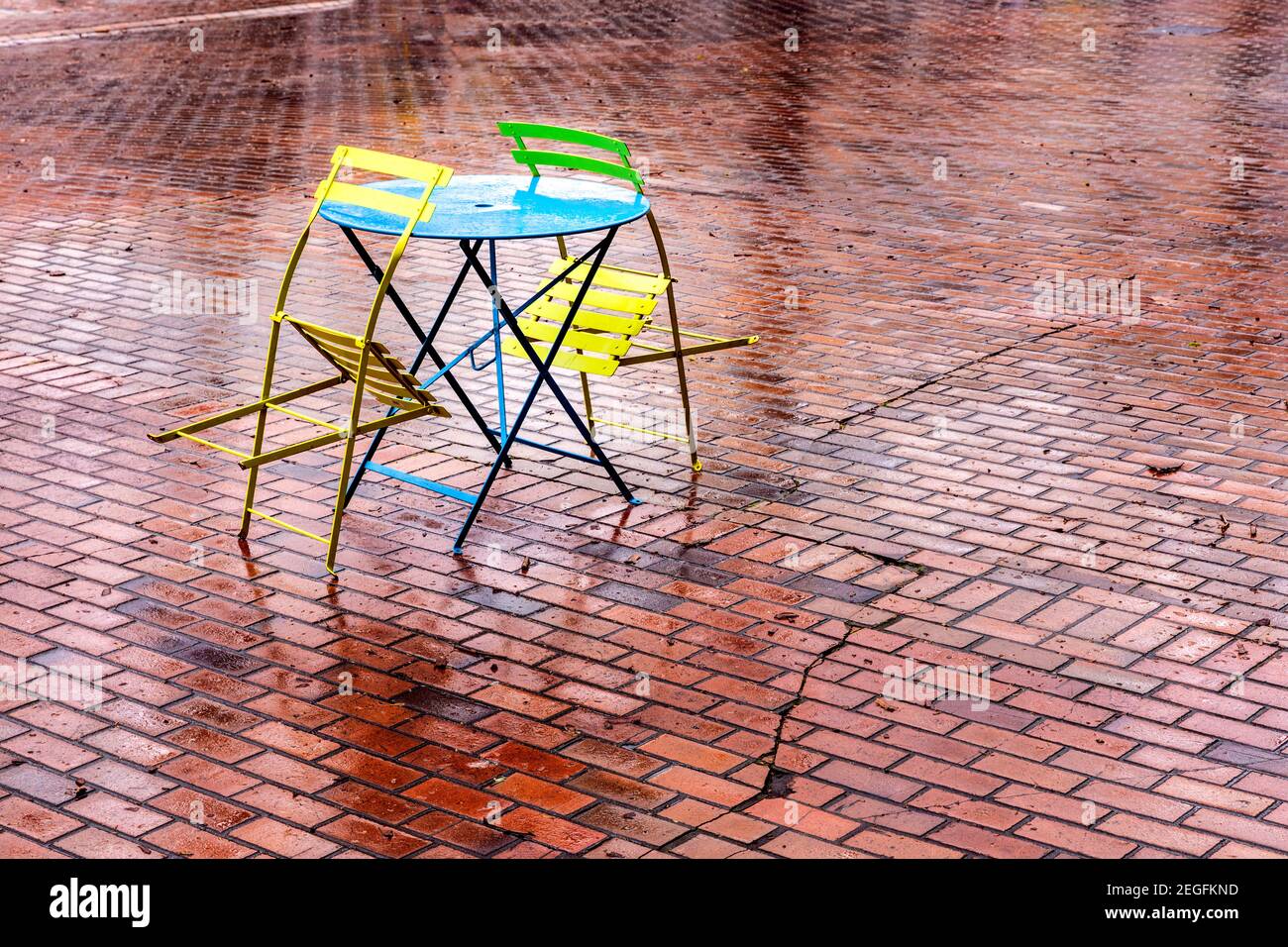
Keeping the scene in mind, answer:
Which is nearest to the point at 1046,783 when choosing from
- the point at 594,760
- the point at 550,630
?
the point at 594,760

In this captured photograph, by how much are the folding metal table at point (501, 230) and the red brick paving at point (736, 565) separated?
0.19 metres

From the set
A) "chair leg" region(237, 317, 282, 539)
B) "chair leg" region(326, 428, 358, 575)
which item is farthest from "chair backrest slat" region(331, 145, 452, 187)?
"chair leg" region(326, 428, 358, 575)

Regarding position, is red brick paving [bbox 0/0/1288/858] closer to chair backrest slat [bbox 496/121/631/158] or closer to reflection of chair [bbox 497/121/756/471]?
reflection of chair [bbox 497/121/756/471]

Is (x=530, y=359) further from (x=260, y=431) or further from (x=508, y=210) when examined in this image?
(x=260, y=431)

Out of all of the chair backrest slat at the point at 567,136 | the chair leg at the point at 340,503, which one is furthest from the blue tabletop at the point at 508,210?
the chair leg at the point at 340,503

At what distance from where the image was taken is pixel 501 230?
15.5ft

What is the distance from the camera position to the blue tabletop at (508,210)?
4.75 m

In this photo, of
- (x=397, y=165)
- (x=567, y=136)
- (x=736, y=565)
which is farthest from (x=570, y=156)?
(x=736, y=565)

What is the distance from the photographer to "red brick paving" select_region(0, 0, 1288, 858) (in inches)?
139

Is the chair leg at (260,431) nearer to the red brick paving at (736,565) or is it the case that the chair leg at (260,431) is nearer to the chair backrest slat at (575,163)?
the red brick paving at (736,565)

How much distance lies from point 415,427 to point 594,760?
8.30ft


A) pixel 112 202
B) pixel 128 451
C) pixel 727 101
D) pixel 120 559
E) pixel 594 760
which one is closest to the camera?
pixel 594 760

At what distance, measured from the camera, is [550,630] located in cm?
436

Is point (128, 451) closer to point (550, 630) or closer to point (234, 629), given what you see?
point (234, 629)
